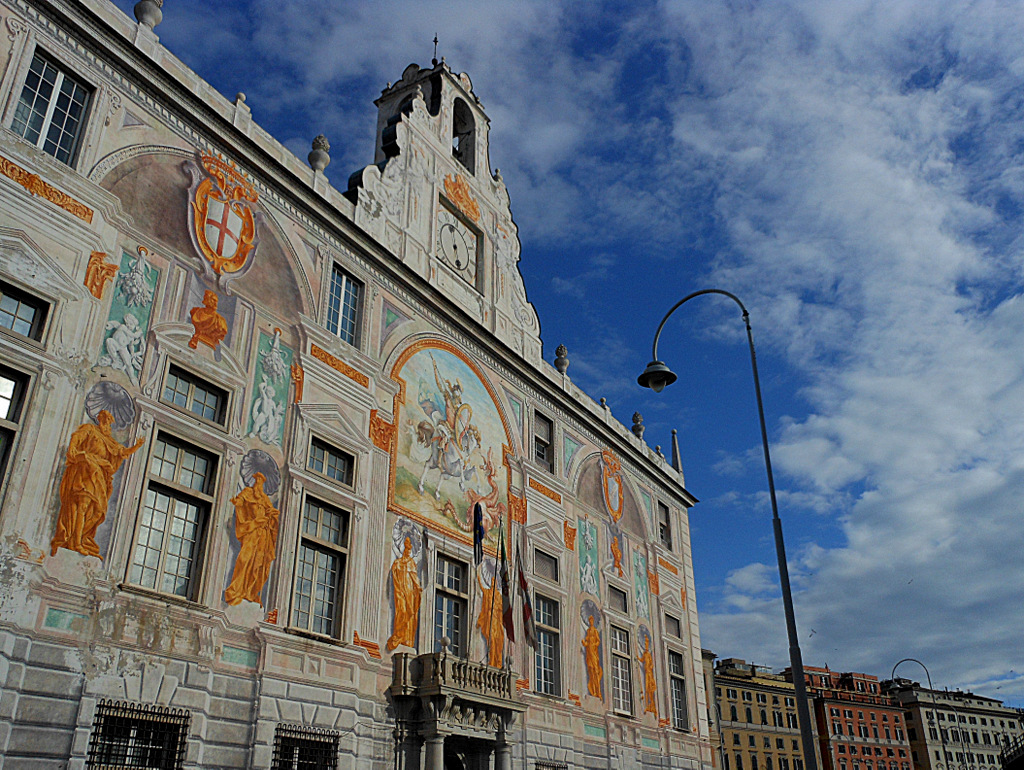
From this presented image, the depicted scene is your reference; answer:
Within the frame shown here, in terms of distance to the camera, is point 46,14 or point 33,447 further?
point 46,14

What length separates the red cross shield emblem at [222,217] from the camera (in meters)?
17.2

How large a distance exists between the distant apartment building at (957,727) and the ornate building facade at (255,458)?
91567 mm

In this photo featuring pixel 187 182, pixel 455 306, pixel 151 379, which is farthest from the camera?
pixel 455 306

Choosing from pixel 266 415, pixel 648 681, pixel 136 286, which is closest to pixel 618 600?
pixel 648 681

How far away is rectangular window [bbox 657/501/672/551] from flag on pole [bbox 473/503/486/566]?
12.7m

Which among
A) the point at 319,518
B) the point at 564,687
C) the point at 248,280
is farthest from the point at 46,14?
the point at 564,687

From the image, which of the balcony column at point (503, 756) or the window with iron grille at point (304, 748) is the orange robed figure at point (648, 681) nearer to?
the balcony column at point (503, 756)

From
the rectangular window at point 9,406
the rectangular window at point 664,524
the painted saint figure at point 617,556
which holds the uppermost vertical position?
the rectangular window at point 664,524

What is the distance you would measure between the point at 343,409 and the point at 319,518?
2.56 meters

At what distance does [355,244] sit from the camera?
21219mm

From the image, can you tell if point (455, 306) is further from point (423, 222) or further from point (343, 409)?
point (343, 409)

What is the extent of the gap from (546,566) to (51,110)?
1708 centimetres

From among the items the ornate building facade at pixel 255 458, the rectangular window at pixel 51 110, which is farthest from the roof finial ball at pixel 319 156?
the rectangular window at pixel 51 110

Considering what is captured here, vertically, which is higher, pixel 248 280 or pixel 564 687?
pixel 248 280
